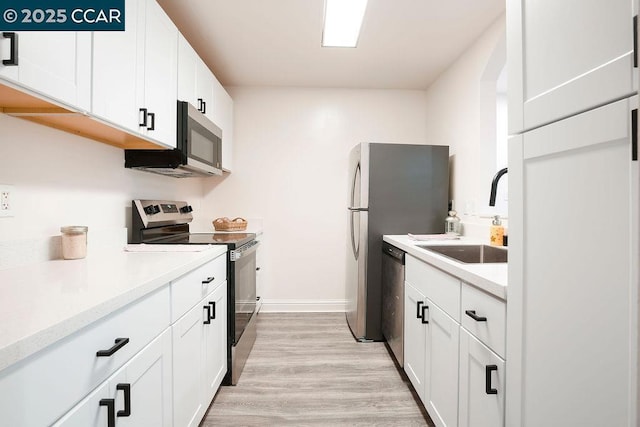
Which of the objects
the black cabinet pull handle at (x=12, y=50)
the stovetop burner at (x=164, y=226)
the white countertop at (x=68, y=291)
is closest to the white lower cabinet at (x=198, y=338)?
the white countertop at (x=68, y=291)

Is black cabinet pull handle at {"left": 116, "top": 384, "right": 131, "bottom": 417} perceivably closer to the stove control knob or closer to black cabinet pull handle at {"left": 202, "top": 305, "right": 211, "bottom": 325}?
black cabinet pull handle at {"left": 202, "top": 305, "right": 211, "bottom": 325}

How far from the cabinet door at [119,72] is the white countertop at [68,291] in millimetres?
586

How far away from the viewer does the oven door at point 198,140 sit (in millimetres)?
1997

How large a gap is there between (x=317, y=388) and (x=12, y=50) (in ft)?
6.66

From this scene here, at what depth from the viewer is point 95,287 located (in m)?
0.95

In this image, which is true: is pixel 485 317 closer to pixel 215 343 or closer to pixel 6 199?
pixel 215 343

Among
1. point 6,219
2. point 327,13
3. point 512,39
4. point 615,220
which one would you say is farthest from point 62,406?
point 327,13

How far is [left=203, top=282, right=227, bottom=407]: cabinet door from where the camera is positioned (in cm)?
166

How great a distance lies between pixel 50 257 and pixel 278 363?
4.97ft

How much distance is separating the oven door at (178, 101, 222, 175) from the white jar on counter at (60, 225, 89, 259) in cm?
75

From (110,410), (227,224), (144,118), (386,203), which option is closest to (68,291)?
(110,410)

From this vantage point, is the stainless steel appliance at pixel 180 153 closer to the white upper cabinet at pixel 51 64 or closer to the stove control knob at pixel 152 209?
the stove control knob at pixel 152 209

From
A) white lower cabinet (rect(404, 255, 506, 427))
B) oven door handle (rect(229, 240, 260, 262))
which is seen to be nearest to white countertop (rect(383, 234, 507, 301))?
white lower cabinet (rect(404, 255, 506, 427))

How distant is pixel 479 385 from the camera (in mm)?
1170
